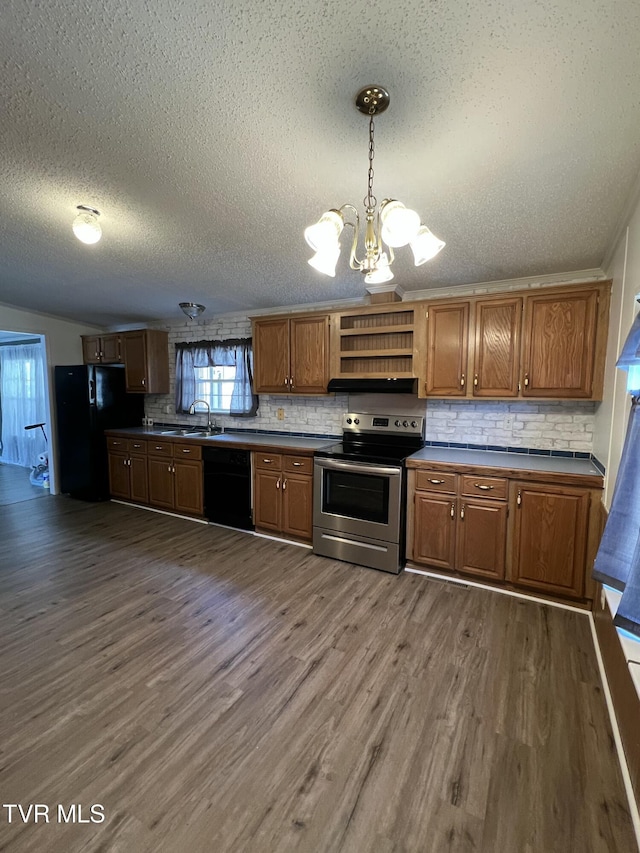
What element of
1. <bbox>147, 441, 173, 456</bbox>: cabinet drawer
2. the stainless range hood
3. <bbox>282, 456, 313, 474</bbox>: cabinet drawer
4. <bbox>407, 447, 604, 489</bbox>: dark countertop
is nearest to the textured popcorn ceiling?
the stainless range hood

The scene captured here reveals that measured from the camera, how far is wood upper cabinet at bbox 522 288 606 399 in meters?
2.57

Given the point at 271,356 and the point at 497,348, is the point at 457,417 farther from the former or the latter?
the point at 271,356

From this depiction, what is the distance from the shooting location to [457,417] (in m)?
3.36

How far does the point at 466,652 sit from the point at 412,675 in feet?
1.24

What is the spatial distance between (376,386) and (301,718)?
7.81 ft

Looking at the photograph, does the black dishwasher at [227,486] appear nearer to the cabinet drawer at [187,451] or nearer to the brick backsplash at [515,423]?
the cabinet drawer at [187,451]

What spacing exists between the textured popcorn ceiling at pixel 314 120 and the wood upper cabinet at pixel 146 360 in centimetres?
210

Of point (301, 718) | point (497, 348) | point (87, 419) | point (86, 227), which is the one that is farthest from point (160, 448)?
point (497, 348)

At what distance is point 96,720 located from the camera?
64.6 inches

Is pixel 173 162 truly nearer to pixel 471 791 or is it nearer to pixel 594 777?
pixel 471 791

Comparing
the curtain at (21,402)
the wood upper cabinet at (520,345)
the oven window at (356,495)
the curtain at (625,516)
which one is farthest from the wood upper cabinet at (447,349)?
the curtain at (21,402)

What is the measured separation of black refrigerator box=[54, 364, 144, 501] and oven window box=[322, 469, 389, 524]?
3.32 metres

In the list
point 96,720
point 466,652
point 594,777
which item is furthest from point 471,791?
point 96,720

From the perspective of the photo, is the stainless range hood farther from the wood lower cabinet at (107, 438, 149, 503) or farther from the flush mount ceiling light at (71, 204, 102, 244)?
the wood lower cabinet at (107, 438, 149, 503)
